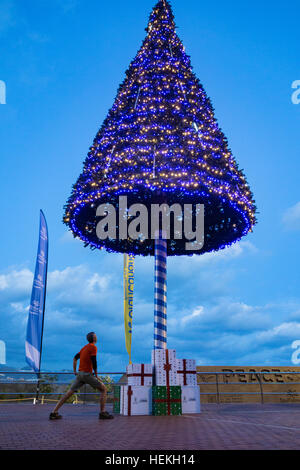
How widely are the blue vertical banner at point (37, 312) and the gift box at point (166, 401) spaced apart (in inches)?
252

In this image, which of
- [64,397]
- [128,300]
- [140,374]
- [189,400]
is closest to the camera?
[64,397]

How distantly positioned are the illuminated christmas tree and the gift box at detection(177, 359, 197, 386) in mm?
4580

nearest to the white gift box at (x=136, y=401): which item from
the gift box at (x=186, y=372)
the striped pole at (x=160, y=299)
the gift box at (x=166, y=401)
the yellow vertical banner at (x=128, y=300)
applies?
the gift box at (x=166, y=401)

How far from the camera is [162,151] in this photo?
1211 cm

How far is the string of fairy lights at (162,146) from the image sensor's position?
474 inches

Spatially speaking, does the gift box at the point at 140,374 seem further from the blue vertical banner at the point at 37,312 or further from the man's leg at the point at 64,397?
the blue vertical banner at the point at 37,312

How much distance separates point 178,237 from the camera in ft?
54.2

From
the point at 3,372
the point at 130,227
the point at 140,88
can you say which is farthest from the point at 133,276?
the point at 140,88

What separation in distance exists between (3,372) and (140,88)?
1087cm

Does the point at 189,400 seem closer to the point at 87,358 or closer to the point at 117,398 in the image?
the point at 117,398

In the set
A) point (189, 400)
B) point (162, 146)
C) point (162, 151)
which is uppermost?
point (162, 146)

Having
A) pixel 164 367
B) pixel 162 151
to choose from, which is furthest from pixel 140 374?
pixel 162 151

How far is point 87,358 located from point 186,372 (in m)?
3.52

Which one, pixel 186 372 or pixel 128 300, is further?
pixel 128 300
